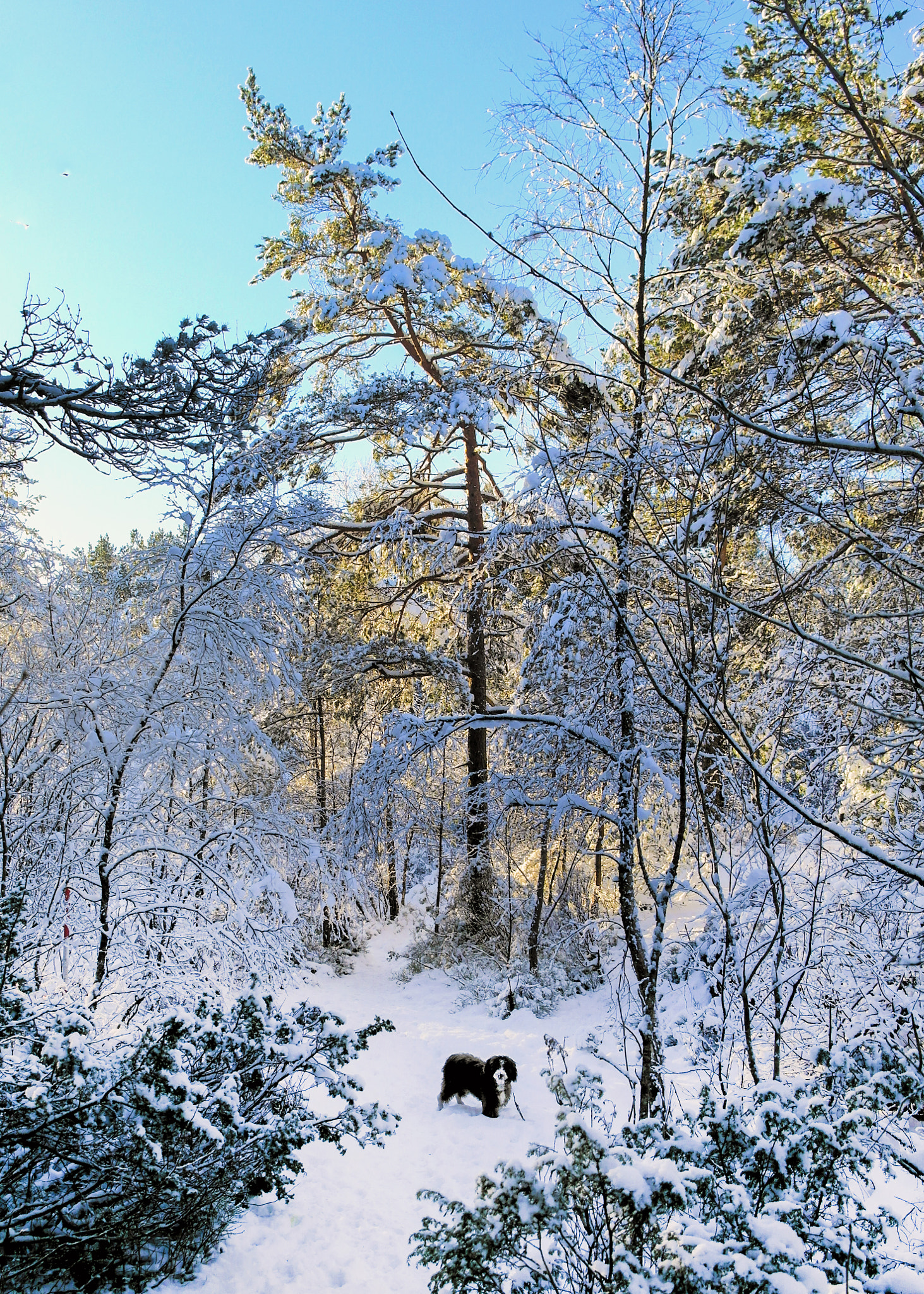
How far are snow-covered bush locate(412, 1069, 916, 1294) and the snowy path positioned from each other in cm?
142

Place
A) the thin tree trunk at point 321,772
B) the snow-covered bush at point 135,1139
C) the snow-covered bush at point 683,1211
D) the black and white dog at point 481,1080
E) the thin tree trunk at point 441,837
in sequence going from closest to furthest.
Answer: the snow-covered bush at point 683,1211 < the snow-covered bush at point 135,1139 < the black and white dog at point 481,1080 < the thin tree trunk at point 441,837 < the thin tree trunk at point 321,772

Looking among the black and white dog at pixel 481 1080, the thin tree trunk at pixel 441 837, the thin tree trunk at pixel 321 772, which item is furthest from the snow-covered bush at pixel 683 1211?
the thin tree trunk at pixel 321 772

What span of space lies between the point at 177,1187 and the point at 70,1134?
1.43 feet

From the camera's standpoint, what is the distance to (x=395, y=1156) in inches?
196

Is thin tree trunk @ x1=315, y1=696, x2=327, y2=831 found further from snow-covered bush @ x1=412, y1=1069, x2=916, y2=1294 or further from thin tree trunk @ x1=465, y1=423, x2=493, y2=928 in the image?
snow-covered bush @ x1=412, y1=1069, x2=916, y2=1294

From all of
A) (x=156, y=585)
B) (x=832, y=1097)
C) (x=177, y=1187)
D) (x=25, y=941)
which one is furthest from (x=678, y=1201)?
(x=156, y=585)

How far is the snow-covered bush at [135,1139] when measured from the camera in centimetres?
229

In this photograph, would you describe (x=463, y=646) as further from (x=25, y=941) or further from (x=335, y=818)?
(x=25, y=941)

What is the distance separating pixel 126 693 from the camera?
15.1 ft

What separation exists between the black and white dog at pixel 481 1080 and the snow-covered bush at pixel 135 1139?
305 cm

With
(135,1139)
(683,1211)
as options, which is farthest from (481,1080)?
(683,1211)

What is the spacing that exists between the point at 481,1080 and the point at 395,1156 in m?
1.09

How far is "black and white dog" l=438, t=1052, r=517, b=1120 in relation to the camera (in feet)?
18.8

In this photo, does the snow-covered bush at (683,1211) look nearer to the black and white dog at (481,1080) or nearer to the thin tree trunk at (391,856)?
the black and white dog at (481,1080)
